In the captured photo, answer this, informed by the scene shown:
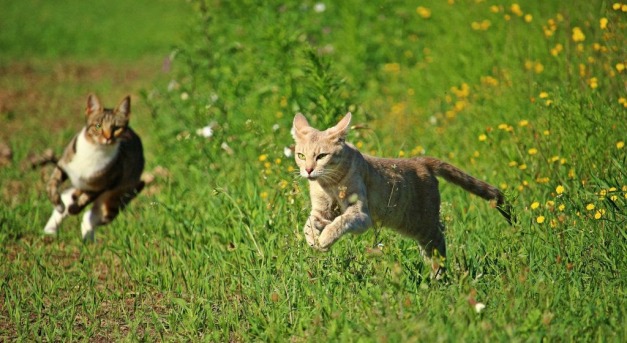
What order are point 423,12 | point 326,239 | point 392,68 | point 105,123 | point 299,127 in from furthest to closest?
point 423,12 → point 392,68 → point 105,123 → point 299,127 → point 326,239

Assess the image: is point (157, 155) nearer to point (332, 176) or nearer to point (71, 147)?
point (71, 147)

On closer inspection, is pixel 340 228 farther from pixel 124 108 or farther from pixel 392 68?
pixel 392 68

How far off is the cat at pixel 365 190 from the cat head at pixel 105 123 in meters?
2.34

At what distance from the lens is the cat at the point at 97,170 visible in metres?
7.59

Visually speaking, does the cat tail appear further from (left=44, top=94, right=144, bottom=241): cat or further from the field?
(left=44, top=94, right=144, bottom=241): cat

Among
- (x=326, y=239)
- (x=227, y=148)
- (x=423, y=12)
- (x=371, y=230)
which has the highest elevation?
(x=326, y=239)

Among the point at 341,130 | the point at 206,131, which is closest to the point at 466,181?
the point at 341,130

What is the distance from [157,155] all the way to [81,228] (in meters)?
2.03

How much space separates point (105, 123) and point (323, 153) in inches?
111

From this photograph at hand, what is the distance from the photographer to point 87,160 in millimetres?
7602

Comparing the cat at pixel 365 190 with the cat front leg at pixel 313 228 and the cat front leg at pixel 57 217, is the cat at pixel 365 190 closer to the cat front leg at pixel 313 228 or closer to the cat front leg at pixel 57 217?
the cat front leg at pixel 313 228

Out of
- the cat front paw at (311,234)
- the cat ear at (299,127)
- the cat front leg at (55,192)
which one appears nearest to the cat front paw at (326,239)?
the cat front paw at (311,234)

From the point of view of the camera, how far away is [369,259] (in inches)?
219

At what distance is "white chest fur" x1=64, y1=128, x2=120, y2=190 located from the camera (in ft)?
24.9
